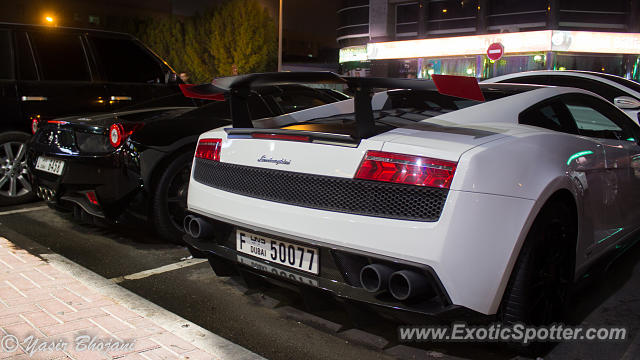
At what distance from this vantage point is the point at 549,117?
328 cm

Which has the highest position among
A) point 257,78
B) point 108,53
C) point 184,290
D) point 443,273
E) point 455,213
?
point 108,53

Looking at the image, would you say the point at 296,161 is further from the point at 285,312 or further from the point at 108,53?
the point at 108,53

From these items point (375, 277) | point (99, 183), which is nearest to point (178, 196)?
point (99, 183)

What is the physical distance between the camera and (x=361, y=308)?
2.46m

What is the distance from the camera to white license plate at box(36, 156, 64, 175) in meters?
4.78

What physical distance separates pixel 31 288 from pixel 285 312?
157cm

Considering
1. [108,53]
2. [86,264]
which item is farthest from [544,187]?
[108,53]

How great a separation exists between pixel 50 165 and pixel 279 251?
3124 millimetres

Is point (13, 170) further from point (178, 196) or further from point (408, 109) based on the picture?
point (408, 109)

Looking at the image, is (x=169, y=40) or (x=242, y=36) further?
(x=169, y=40)

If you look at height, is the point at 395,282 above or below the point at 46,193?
above

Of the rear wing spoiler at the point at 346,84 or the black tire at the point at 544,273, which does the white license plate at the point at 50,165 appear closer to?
the rear wing spoiler at the point at 346,84

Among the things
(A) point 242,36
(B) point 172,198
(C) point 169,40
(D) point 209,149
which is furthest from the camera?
(C) point 169,40

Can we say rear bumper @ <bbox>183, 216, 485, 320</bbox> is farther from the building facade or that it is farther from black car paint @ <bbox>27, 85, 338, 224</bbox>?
the building facade
